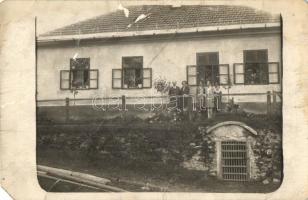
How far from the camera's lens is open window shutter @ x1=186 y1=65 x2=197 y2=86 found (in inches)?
76.3

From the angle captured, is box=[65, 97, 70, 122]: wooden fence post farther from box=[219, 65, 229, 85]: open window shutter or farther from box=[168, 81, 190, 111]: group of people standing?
box=[219, 65, 229, 85]: open window shutter

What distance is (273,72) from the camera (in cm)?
188

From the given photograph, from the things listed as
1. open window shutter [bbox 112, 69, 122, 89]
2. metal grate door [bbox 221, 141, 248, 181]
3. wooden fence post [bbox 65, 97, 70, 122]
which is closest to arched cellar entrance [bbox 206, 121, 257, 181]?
metal grate door [bbox 221, 141, 248, 181]

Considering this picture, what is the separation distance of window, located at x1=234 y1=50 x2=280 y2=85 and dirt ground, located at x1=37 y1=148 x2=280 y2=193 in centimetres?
46

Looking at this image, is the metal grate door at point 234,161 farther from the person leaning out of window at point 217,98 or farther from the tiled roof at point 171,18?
the tiled roof at point 171,18

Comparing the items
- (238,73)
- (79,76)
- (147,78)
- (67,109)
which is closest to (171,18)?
(147,78)

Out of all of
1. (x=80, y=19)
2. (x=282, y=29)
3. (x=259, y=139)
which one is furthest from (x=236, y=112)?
(x=80, y=19)

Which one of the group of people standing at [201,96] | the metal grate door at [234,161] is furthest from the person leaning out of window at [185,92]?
the metal grate door at [234,161]

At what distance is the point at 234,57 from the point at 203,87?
0.64ft

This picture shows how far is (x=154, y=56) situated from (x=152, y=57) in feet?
0.03

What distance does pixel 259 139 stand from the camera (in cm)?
188

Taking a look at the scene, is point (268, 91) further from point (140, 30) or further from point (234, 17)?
point (140, 30)

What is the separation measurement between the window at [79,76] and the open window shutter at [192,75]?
0.44 meters

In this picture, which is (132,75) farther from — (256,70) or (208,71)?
(256,70)
